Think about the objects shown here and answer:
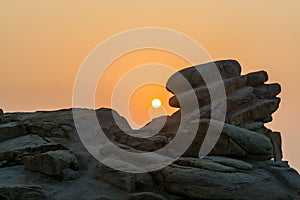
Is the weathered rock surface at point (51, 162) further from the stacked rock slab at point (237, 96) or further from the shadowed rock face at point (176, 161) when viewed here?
the stacked rock slab at point (237, 96)

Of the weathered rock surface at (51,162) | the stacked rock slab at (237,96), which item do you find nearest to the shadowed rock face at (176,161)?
the weathered rock surface at (51,162)

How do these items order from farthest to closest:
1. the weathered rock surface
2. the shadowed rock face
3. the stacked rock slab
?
the stacked rock slab < the weathered rock surface < the shadowed rock face

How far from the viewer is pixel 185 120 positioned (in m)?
38.6

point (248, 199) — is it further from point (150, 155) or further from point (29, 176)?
point (29, 176)

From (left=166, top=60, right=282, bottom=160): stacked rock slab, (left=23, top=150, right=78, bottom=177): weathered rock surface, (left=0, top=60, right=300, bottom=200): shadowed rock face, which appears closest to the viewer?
(left=0, top=60, right=300, bottom=200): shadowed rock face

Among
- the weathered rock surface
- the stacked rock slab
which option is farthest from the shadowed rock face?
the stacked rock slab

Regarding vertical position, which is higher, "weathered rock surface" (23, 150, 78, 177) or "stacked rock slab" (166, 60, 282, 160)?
"stacked rock slab" (166, 60, 282, 160)

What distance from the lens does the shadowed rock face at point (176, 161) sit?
91.5ft

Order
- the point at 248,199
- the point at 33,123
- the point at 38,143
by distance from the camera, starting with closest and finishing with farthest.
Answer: the point at 248,199 → the point at 38,143 → the point at 33,123

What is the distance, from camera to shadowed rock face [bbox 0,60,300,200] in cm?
2789

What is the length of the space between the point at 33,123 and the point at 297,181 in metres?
26.8

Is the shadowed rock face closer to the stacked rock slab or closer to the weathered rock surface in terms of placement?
the weathered rock surface

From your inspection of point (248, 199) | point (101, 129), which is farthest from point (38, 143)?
point (248, 199)

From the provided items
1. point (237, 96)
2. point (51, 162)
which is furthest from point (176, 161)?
point (237, 96)
